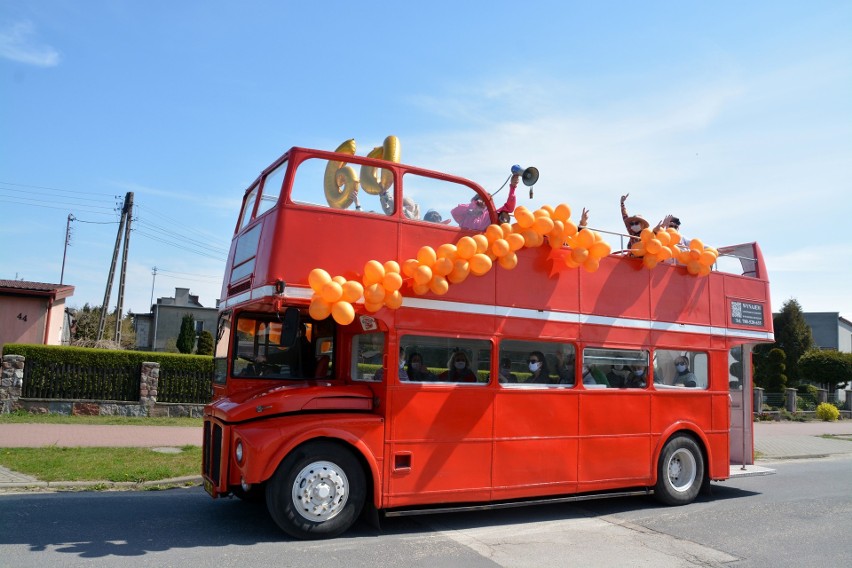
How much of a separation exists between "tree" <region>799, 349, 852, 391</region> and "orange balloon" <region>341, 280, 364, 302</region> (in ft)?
112

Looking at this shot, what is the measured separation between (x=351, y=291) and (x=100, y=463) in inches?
254

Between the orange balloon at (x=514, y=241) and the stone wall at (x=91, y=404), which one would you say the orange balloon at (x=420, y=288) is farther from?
the stone wall at (x=91, y=404)

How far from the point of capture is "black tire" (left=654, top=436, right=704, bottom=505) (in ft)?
29.5

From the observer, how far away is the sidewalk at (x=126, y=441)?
365 inches

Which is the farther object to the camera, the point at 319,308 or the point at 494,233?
the point at 494,233

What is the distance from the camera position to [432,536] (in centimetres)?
691

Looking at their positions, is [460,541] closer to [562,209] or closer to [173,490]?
[562,209]

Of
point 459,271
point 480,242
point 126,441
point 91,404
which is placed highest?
point 480,242

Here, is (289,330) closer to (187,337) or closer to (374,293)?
(374,293)

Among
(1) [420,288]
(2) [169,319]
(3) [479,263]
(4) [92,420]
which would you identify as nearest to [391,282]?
(1) [420,288]

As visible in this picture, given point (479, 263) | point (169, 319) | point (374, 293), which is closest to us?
point (374, 293)

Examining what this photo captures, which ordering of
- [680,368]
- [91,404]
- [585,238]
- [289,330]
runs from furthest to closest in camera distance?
[91,404] → [680,368] → [585,238] → [289,330]

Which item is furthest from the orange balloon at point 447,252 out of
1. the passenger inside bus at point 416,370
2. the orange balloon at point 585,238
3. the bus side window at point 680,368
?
the bus side window at point 680,368

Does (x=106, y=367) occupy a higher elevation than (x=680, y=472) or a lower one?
higher
